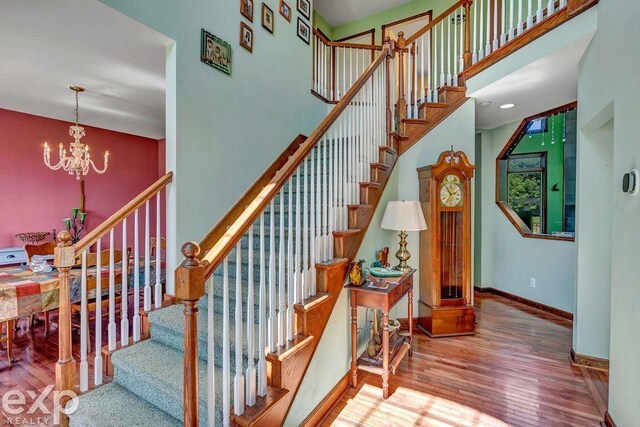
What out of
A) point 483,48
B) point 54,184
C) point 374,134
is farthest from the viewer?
point 54,184

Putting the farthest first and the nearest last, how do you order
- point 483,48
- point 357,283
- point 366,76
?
1. point 483,48
2. point 366,76
3. point 357,283

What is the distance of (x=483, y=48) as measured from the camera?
3.48 meters

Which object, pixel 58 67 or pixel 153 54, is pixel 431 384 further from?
pixel 58 67

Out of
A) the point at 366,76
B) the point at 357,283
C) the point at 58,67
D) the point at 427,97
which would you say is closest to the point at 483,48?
the point at 427,97

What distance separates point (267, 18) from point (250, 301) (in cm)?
296

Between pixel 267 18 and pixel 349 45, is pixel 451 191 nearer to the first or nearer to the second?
pixel 349 45

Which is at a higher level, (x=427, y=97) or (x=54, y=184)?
(x=427, y=97)

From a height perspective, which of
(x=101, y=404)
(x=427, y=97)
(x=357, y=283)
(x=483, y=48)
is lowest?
(x=101, y=404)

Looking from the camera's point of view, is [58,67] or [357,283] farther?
[58,67]

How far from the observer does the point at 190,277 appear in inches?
44.5

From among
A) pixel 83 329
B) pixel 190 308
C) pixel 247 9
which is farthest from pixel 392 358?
pixel 247 9

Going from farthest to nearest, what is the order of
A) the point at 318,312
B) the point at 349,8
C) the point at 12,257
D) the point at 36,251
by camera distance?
the point at 349,8 → the point at 12,257 → the point at 36,251 → the point at 318,312

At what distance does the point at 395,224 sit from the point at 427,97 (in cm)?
199

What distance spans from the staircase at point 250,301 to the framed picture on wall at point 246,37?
1202 mm
